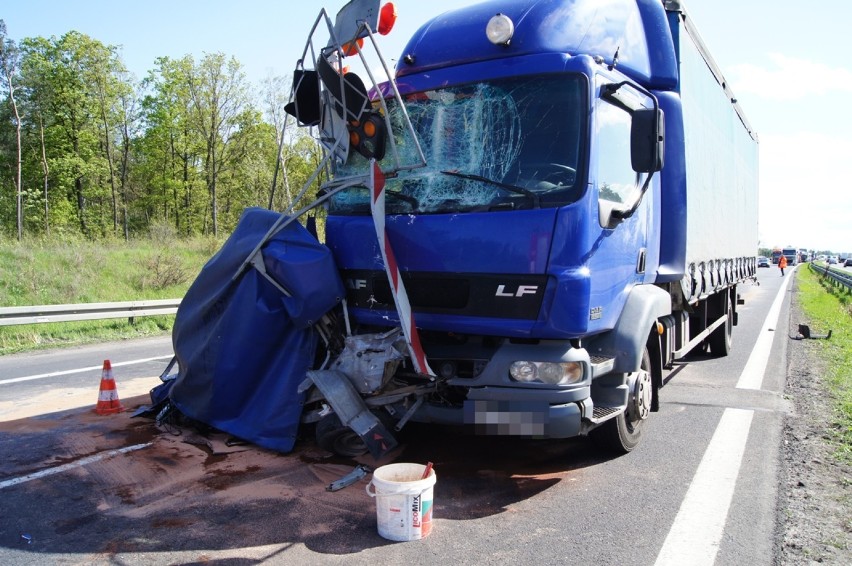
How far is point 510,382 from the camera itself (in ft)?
13.1

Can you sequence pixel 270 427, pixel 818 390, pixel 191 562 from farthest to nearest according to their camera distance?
pixel 818 390 < pixel 270 427 < pixel 191 562

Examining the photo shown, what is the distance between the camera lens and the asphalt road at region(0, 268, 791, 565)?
10.7 feet

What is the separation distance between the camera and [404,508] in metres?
3.35

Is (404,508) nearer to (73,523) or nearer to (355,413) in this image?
(355,413)

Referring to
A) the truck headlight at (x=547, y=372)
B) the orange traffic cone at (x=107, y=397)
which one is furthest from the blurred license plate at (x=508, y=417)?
the orange traffic cone at (x=107, y=397)

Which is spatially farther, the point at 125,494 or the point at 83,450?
the point at 83,450

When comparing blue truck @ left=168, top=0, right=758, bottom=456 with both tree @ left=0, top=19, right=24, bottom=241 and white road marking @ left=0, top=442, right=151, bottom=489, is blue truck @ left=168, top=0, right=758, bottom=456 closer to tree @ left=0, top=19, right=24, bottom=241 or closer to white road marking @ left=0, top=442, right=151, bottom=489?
white road marking @ left=0, top=442, right=151, bottom=489

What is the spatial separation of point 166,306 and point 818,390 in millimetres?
12595

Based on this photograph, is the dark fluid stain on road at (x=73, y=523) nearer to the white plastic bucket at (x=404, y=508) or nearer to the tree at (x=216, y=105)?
the white plastic bucket at (x=404, y=508)

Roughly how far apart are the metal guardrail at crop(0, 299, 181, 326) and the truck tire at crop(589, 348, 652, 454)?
404 inches

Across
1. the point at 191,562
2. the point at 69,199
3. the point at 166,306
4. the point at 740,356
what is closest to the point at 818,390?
the point at 740,356

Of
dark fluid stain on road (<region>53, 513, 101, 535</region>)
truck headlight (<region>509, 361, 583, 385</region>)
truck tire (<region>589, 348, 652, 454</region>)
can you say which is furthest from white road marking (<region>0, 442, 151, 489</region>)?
truck tire (<region>589, 348, 652, 454</region>)

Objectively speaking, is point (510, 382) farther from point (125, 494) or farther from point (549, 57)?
point (125, 494)

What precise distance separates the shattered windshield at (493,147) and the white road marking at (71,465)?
2644mm
